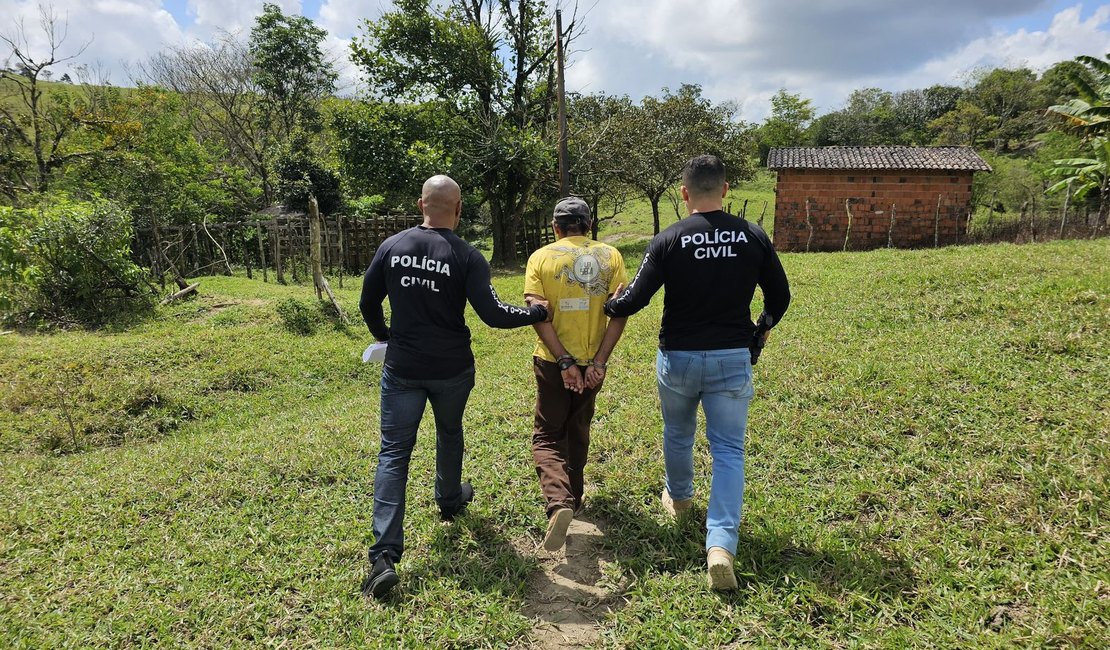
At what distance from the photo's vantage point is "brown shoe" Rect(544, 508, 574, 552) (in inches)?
107

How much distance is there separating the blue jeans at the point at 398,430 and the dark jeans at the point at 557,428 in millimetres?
405

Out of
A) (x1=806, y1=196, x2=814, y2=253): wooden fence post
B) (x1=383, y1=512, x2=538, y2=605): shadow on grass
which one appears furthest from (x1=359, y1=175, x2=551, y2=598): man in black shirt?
(x1=806, y1=196, x2=814, y2=253): wooden fence post

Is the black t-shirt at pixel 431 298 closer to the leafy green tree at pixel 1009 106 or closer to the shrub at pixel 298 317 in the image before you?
the shrub at pixel 298 317

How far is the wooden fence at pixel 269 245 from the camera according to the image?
1308 cm

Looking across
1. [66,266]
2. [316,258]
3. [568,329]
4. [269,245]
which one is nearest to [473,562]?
[568,329]

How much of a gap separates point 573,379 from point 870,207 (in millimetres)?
16369

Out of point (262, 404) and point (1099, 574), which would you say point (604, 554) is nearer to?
point (1099, 574)

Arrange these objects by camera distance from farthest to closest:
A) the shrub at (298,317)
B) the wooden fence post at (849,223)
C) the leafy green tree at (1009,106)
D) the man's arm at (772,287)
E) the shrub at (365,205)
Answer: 1. the leafy green tree at (1009,106)
2. the shrub at (365,205)
3. the wooden fence post at (849,223)
4. the shrub at (298,317)
5. the man's arm at (772,287)

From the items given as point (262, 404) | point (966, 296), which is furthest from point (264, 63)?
point (966, 296)

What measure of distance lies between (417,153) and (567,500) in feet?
48.1

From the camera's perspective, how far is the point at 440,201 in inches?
115

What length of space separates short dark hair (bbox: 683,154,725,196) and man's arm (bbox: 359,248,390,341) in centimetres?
155

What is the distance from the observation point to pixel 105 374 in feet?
21.8

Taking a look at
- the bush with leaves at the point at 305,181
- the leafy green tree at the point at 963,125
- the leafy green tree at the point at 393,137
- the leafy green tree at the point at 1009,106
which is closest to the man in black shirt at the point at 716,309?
the leafy green tree at the point at 393,137
